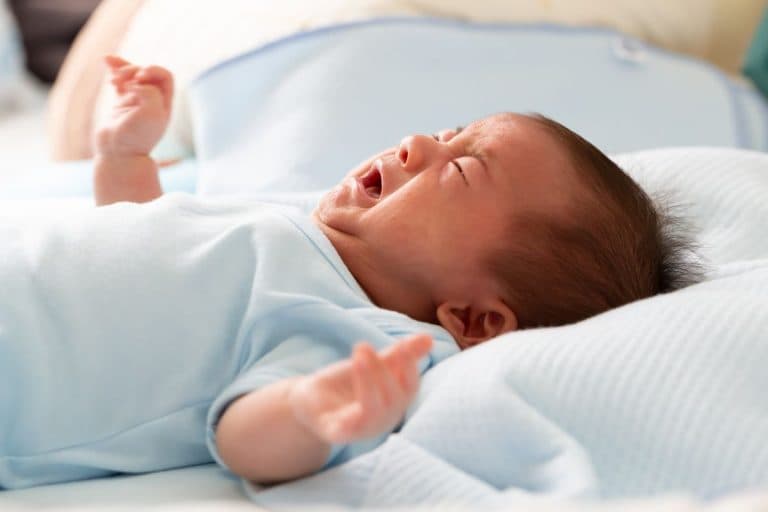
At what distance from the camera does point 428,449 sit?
2.54ft

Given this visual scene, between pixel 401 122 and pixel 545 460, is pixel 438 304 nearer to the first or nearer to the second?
pixel 545 460

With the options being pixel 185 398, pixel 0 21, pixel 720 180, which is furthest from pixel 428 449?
pixel 0 21

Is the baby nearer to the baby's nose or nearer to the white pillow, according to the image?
the baby's nose

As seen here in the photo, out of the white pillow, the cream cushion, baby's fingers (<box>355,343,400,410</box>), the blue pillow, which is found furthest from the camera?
the white pillow

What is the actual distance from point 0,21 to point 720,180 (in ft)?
5.40

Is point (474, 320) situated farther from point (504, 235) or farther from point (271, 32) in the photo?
point (271, 32)

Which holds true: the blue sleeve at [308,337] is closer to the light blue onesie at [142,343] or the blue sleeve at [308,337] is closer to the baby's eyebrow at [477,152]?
the light blue onesie at [142,343]

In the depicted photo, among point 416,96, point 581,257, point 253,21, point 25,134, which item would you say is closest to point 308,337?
point 581,257

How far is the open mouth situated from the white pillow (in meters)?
1.44

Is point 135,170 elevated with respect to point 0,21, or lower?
elevated

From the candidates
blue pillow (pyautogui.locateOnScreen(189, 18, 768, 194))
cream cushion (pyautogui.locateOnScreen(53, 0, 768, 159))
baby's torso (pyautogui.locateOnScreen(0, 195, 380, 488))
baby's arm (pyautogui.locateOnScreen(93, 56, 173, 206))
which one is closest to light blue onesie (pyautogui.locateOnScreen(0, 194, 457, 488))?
baby's torso (pyautogui.locateOnScreen(0, 195, 380, 488))

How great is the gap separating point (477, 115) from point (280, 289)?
2.13ft

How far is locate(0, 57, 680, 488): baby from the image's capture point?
85 centimetres

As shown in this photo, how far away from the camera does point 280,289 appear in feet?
2.90
